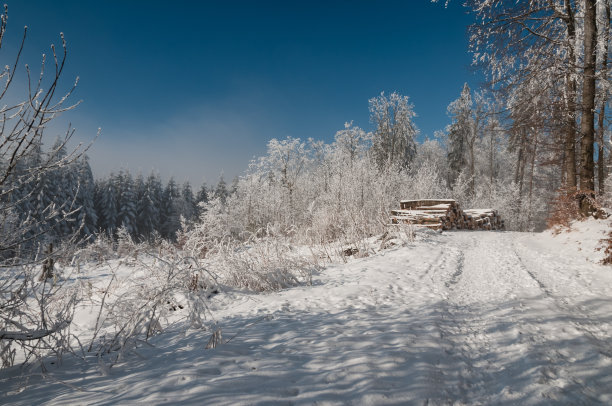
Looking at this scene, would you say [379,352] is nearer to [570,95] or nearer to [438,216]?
[438,216]

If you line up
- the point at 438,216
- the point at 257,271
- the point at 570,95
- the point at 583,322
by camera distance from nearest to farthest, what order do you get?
the point at 583,322 → the point at 257,271 → the point at 570,95 → the point at 438,216

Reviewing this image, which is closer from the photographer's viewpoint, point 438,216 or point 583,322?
point 583,322

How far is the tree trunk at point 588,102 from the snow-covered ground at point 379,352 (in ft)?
15.0

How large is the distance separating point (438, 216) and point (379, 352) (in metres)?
8.82

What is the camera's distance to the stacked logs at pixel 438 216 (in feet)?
32.6

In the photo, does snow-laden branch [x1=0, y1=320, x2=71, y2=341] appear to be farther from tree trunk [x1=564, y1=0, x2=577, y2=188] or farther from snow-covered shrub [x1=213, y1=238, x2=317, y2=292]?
tree trunk [x1=564, y1=0, x2=577, y2=188]

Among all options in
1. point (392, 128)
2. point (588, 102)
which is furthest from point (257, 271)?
point (392, 128)

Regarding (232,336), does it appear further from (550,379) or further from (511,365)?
(550,379)

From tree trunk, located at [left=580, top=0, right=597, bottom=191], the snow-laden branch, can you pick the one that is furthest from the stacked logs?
the snow-laden branch

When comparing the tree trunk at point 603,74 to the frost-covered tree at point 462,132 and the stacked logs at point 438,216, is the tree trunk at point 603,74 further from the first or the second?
the frost-covered tree at point 462,132

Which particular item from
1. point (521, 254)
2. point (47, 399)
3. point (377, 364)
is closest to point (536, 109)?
point (521, 254)

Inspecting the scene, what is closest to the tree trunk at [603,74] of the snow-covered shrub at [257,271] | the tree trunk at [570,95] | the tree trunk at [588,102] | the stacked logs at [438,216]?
the tree trunk at [588,102]

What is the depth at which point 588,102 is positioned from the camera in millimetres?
7234

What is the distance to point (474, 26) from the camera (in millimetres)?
7969
